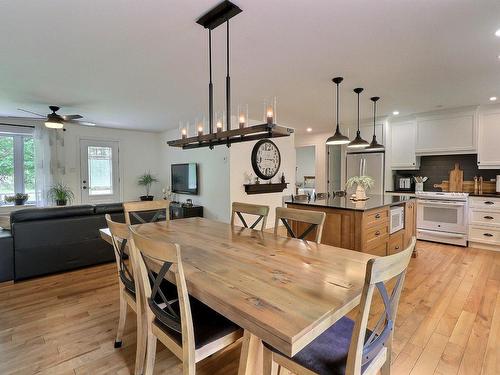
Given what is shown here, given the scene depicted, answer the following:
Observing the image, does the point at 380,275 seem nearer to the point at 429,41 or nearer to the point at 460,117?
the point at 429,41

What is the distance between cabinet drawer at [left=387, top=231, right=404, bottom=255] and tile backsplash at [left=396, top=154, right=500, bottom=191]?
2.37m

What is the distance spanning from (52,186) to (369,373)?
677 cm

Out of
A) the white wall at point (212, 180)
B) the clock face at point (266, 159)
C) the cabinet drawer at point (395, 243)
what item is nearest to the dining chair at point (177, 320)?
the cabinet drawer at point (395, 243)

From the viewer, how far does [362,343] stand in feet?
3.15

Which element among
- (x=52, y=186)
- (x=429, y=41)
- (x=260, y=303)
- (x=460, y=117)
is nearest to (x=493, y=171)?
(x=460, y=117)

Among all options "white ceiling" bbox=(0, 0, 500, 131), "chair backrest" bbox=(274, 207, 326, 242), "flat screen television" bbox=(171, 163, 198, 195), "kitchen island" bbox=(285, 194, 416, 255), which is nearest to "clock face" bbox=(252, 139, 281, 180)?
"flat screen television" bbox=(171, 163, 198, 195)

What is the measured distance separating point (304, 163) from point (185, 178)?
573 cm

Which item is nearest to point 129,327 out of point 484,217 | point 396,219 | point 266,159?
point 396,219

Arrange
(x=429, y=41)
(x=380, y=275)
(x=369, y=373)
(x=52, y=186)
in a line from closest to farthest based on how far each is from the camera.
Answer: (x=380, y=275), (x=369, y=373), (x=429, y=41), (x=52, y=186)

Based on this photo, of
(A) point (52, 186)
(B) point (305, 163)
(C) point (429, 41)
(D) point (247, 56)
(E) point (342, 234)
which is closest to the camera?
(C) point (429, 41)

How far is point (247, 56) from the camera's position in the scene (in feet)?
8.51

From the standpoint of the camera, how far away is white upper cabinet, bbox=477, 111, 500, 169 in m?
4.35

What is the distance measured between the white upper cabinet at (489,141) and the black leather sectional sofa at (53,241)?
5.75 m

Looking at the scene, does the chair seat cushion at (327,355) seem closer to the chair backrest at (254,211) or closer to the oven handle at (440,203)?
the chair backrest at (254,211)
